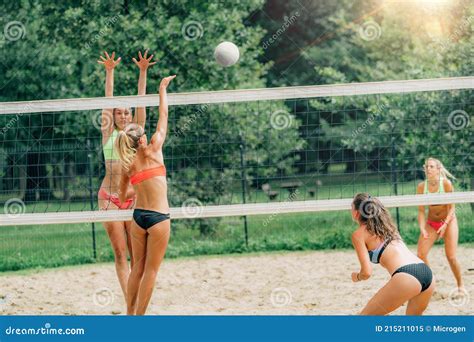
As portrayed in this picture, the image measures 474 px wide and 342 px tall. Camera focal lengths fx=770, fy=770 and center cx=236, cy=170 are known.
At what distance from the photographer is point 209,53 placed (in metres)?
12.8

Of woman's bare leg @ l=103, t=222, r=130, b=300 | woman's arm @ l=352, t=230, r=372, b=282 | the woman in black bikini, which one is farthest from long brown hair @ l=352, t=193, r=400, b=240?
woman's bare leg @ l=103, t=222, r=130, b=300

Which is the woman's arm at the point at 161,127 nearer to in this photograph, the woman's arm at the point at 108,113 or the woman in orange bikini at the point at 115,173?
the woman in orange bikini at the point at 115,173

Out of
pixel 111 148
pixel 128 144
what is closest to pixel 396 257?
pixel 128 144

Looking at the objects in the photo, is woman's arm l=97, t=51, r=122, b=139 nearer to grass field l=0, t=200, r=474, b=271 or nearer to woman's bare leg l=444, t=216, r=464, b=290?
woman's bare leg l=444, t=216, r=464, b=290

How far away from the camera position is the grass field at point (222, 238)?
467 inches

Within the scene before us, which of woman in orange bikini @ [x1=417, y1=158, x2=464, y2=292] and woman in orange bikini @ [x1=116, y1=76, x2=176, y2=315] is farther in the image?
woman in orange bikini @ [x1=417, y1=158, x2=464, y2=292]

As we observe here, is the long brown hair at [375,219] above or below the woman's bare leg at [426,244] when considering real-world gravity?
above

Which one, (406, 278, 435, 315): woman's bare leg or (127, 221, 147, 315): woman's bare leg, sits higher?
(127, 221, 147, 315): woman's bare leg

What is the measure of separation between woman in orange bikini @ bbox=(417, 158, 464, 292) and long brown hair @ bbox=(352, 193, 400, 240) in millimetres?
2448

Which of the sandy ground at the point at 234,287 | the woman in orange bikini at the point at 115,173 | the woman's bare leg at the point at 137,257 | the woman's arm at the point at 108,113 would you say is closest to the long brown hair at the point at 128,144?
the woman's bare leg at the point at 137,257

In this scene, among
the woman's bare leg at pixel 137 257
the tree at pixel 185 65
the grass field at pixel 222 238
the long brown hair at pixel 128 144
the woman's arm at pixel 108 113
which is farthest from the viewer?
the tree at pixel 185 65

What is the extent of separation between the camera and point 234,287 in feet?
30.8

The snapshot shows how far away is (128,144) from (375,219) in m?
2.08

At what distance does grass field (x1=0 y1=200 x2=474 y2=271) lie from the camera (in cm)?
1186
